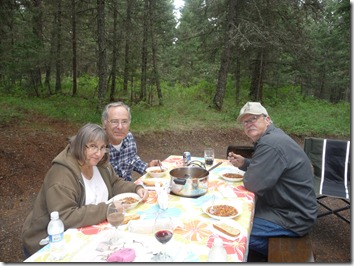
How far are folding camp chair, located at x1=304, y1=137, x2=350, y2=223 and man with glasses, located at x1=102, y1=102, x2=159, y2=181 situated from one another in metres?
2.47

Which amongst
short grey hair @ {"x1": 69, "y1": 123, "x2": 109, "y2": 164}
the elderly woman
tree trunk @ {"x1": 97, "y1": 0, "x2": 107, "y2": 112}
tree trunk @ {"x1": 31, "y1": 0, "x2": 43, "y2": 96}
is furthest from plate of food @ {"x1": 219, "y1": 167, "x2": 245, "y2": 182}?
tree trunk @ {"x1": 31, "y1": 0, "x2": 43, "y2": 96}

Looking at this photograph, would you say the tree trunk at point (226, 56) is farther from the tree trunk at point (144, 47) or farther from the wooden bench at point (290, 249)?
the wooden bench at point (290, 249)

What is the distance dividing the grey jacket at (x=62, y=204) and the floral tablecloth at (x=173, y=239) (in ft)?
0.25

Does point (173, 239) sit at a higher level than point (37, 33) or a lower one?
lower

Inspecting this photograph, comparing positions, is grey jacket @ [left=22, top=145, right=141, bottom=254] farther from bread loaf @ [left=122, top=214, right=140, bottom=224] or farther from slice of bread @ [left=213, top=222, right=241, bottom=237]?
slice of bread @ [left=213, top=222, right=241, bottom=237]

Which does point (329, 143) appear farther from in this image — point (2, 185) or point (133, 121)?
point (133, 121)

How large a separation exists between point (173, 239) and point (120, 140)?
1.76 metres

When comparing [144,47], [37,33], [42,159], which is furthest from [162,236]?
[37,33]

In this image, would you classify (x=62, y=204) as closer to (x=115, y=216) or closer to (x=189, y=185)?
(x=115, y=216)

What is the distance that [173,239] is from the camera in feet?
5.30

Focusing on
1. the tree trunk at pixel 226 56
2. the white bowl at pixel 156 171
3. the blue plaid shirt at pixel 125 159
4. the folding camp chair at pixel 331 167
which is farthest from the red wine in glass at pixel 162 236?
the tree trunk at pixel 226 56

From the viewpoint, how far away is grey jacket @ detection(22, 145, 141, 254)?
176 centimetres

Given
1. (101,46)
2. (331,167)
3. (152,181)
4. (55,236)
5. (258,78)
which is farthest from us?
(258,78)

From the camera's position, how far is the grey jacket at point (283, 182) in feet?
7.80
